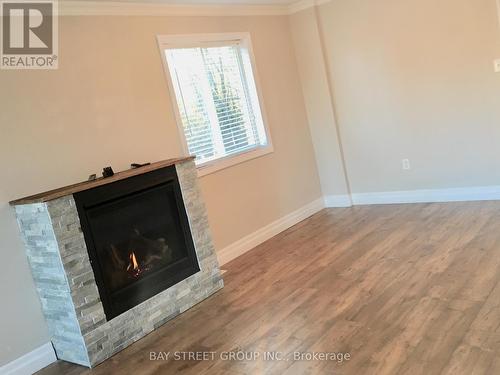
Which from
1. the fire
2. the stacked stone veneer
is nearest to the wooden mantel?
the stacked stone veneer

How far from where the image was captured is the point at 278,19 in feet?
16.8

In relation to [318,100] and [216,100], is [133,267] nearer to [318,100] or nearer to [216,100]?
[216,100]

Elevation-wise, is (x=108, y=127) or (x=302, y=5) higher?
(x=302, y=5)

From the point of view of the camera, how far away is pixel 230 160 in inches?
175

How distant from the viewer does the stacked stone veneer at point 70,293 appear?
109 inches

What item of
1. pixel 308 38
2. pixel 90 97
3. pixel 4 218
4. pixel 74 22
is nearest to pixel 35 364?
pixel 4 218

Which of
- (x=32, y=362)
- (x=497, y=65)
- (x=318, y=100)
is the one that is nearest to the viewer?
(x=32, y=362)

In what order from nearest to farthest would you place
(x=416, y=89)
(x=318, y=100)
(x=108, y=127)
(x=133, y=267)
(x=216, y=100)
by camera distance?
(x=133, y=267)
(x=108, y=127)
(x=216, y=100)
(x=416, y=89)
(x=318, y=100)

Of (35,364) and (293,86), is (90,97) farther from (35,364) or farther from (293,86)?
(293,86)

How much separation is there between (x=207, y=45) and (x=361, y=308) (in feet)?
9.08

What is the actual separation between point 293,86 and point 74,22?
2.59 m

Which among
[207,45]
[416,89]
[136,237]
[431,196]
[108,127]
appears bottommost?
[431,196]

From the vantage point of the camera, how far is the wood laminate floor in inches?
92.9

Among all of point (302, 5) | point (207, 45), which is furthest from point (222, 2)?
point (302, 5)
